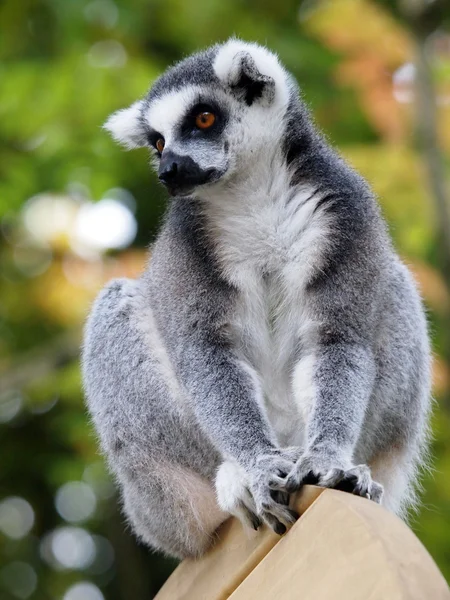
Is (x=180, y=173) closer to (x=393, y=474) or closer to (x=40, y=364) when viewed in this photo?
(x=393, y=474)

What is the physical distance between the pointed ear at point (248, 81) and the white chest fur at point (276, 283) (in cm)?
61

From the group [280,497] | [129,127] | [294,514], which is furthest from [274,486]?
[129,127]

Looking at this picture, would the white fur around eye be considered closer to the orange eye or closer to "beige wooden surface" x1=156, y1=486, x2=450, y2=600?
the orange eye

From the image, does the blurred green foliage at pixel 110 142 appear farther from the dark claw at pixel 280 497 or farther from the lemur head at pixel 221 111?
the dark claw at pixel 280 497

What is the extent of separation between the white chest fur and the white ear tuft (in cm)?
63

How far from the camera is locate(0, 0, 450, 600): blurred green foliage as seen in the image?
7578 millimetres

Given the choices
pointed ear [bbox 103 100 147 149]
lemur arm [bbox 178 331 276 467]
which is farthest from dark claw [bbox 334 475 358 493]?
pointed ear [bbox 103 100 147 149]

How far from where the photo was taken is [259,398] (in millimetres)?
4355

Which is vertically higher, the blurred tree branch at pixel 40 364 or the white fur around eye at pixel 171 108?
the white fur around eye at pixel 171 108

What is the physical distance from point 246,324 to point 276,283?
25 cm

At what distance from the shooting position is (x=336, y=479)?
3.51m

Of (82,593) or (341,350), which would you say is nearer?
(341,350)

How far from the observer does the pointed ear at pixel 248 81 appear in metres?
4.78

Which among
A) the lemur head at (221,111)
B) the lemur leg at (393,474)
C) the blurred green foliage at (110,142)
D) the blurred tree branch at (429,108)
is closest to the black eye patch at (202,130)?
the lemur head at (221,111)
